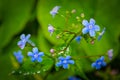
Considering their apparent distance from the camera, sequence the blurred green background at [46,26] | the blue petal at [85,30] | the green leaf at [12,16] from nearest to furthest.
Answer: the blue petal at [85,30], the blurred green background at [46,26], the green leaf at [12,16]

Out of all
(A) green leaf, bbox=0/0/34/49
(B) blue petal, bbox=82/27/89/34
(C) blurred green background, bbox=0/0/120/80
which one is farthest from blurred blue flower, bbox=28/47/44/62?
(A) green leaf, bbox=0/0/34/49

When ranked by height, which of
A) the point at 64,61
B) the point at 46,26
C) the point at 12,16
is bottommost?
the point at 64,61

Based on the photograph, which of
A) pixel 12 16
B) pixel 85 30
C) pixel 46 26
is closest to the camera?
pixel 85 30

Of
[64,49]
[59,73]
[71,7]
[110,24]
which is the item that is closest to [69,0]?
[71,7]

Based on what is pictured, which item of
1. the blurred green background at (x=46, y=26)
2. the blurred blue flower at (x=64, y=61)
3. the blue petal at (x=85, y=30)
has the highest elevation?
the blurred green background at (x=46, y=26)

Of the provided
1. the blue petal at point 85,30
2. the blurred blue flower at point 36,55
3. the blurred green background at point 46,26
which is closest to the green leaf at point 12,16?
the blurred green background at point 46,26

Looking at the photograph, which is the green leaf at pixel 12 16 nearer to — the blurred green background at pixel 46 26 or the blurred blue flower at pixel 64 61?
the blurred green background at pixel 46 26

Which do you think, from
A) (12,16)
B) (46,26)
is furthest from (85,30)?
(12,16)

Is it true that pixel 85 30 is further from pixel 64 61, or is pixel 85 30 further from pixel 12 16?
pixel 12 16
